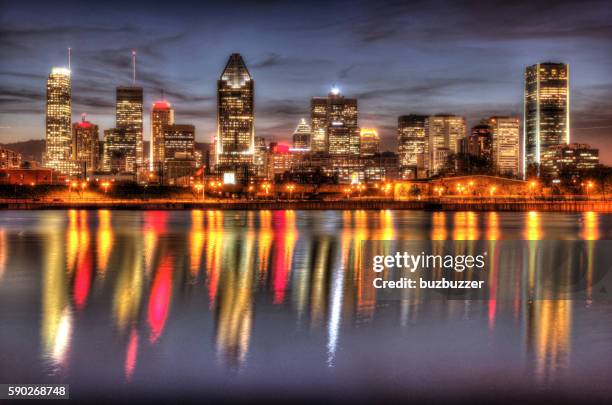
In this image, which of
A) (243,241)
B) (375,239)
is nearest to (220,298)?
(243,241)

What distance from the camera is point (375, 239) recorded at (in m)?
45.2

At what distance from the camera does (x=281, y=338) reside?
1515 cm

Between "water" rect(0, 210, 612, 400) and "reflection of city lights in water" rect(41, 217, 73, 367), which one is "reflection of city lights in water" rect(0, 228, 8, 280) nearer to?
"water" rect(0, 210, 612, 400)

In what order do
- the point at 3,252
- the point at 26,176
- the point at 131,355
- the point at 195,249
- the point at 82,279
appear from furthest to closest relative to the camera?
the point at 26,176, the point at 195,249, the point at 3,252, the point at 82,279, the point at 131,355

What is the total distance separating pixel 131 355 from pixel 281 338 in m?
3.35

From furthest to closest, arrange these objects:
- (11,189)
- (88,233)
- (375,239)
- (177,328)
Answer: (11,189) → (88,233) → (375,239) → (177,328)

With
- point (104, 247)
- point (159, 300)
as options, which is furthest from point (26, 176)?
point (159, 300)

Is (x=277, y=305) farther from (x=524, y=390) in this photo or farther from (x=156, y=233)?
(x=156, y=233)

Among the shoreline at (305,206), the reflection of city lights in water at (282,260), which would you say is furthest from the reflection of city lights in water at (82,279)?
the shoreline at (305,206)

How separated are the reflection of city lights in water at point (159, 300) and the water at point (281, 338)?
7cm

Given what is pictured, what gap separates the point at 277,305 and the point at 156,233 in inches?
1286

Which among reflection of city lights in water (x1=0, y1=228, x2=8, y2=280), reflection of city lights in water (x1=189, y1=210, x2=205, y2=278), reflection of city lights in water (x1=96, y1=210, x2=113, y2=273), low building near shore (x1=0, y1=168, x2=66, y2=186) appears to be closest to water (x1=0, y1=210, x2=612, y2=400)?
reflection of city lights in water (x1=189, y1=210, x2=205, y2=278)

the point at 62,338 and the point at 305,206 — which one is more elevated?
the point at 305,206

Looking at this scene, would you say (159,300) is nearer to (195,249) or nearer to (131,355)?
(131,355)
